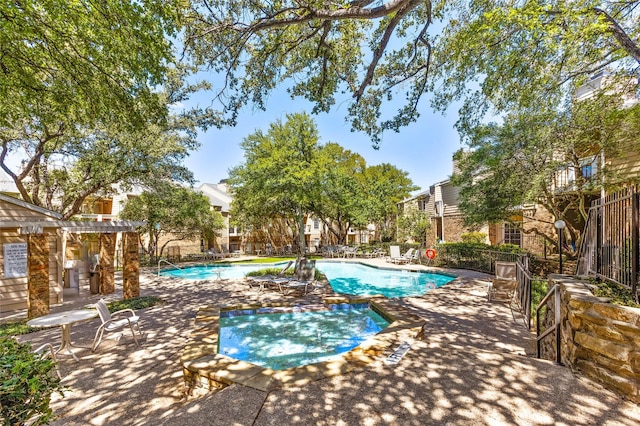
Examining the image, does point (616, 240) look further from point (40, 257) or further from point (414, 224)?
point (414, 224)

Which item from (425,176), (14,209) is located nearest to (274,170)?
(14,209)

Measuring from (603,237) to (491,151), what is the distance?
24.0 ft

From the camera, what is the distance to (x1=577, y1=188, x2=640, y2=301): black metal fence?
10.7ft

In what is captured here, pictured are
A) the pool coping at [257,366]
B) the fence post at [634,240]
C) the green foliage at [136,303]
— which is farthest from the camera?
the green foliage at [136,303]

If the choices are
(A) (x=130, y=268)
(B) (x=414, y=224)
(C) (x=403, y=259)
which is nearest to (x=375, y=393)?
(A) (x=130, y=268)

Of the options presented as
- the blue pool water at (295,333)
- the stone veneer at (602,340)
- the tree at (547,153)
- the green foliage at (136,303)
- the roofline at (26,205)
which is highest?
the tree at (547,153)

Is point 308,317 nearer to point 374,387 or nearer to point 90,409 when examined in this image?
point 374,387

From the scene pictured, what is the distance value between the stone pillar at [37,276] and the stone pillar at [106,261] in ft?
8.72

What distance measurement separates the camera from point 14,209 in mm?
7836

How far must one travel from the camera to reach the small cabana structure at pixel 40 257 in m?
6.89

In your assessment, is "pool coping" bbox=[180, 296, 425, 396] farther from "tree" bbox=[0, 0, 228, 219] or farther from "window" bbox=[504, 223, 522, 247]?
"window" bbox=[504, 223, 522, 247]

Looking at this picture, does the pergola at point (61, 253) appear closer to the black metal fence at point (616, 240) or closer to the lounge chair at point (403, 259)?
the black metal fence at point (616, 240)

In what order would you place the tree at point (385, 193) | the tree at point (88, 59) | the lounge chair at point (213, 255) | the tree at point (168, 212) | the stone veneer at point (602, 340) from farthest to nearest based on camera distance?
the tree at point (385, 193) < the lounge chair at point (213, 255) < the tree at point (168, 212) < the tree at point (88, 59) < the stone veneer at point (602, 340)

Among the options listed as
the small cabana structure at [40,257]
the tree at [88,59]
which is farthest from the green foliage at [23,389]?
the small cabana structure at [40,257]
